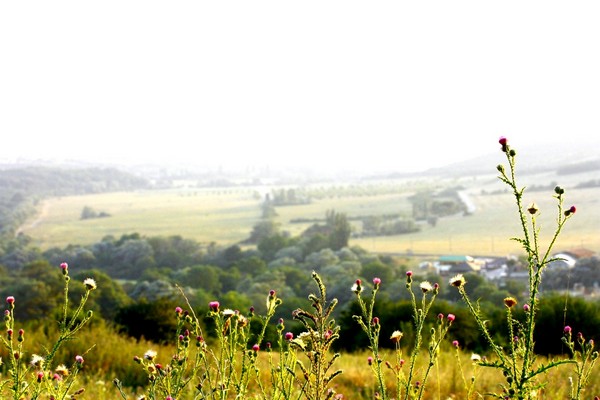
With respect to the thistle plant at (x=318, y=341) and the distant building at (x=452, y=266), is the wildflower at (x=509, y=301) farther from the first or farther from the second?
the distant building at (x=452, y=266)

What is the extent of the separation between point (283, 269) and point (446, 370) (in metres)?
35.5

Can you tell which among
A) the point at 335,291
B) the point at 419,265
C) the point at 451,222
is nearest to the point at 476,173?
the point at 451,222

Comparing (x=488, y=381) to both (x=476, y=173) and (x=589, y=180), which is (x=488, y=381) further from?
(x=476, y=173)

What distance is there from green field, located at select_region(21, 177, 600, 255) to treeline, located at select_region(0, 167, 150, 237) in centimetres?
118

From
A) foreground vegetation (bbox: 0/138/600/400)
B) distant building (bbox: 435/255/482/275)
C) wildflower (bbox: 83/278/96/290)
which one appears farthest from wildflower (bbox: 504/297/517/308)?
distant building (bbox: 435/255/482/275)

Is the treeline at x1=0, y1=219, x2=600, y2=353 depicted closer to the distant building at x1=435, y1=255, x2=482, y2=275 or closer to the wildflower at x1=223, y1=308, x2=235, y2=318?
the distant building at x1=435, y1=255, x2=482, y2=275

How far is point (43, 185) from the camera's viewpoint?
74312 mm

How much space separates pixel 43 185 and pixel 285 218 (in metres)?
28.2

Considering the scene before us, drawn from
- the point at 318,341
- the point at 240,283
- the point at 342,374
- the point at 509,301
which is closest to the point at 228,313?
the point at 318,341

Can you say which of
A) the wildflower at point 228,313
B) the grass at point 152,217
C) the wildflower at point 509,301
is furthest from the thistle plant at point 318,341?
the grass at point 152,217

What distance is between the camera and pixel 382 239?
192 ft

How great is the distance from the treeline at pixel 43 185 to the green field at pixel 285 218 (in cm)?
118

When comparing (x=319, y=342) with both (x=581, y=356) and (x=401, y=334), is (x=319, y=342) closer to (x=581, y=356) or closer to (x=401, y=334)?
(x=401, y=334)

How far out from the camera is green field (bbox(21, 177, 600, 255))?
45.6 metres
